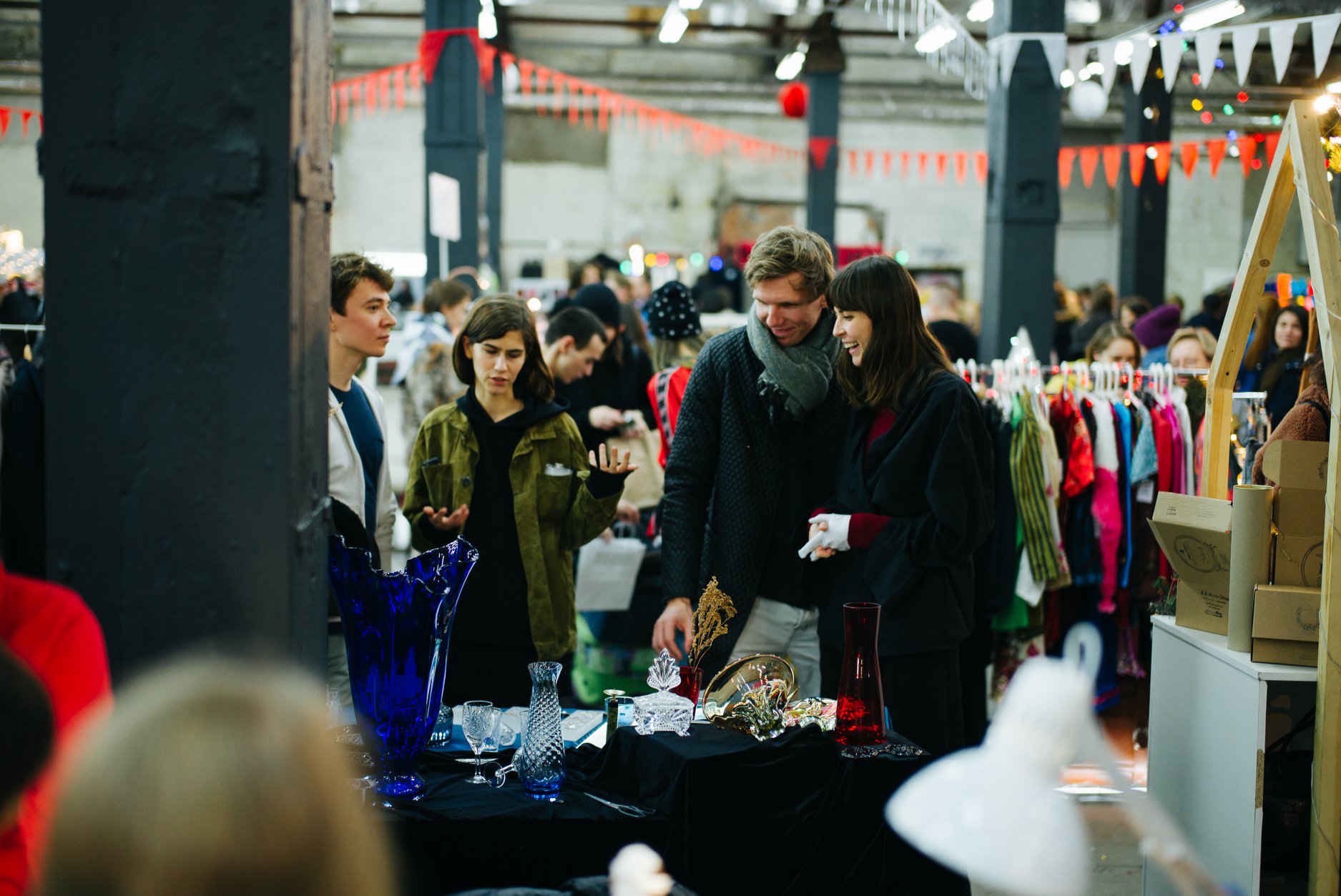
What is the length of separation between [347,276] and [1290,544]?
2.13 metres

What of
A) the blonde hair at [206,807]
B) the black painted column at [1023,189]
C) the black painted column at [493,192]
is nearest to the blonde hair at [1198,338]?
the black painted column at [1023,189]

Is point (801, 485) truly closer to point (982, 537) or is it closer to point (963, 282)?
point (982, 537)

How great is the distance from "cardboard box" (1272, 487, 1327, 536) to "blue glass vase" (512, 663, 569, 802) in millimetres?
1442

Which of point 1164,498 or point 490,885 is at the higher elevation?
point 1164,498

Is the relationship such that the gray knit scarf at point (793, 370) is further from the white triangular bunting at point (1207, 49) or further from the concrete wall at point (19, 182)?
the concrete wall at point (19, 182)

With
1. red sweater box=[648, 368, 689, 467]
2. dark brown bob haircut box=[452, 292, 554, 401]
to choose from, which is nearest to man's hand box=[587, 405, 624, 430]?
red sweater box=[648, 368, 689, 467]

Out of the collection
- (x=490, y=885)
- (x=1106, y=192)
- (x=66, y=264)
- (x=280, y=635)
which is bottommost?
(x=490, y=885)

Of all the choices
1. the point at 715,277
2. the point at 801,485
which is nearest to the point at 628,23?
the point at 715,277

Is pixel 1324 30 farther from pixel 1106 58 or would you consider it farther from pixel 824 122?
pixel 824 122

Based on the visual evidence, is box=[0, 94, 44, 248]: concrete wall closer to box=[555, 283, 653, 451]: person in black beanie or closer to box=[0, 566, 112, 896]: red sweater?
box=[555, 283, 653, 451]: person in black beanie

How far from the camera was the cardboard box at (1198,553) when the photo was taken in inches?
97.8

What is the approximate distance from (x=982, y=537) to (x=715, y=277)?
43.3 feet

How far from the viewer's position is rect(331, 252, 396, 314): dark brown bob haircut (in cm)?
285

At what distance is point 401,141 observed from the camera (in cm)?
1681
